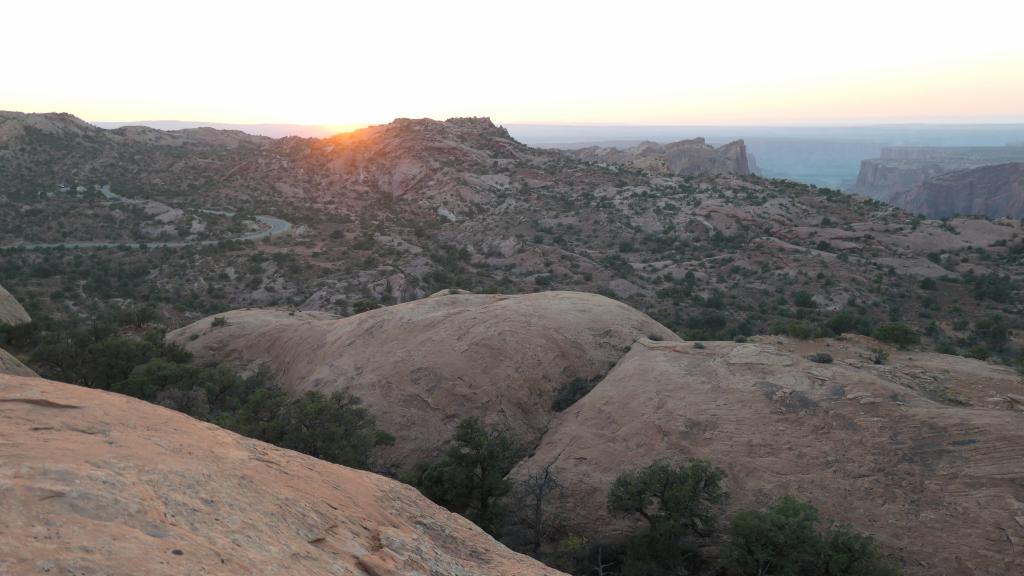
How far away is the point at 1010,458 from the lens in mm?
14250

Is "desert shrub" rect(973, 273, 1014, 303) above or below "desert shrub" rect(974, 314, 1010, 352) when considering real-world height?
above

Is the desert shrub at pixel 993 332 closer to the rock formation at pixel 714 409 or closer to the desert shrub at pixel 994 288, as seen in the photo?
the desert shrub at pixel 994 288

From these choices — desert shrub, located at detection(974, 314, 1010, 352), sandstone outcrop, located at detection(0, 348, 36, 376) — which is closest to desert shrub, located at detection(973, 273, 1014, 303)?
desert shrub, located at detection(974, 314, 1010, 352)

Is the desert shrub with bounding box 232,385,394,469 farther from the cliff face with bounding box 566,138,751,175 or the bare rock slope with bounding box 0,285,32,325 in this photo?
the cliff face with bounding box 566,138,751,175

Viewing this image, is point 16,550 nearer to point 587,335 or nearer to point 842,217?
point 587,335

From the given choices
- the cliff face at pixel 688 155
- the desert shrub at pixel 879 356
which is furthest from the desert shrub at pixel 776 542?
the cliff face at pixel 688 155

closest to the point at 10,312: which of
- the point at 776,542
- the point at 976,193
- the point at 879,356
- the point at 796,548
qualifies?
the point at 776,542

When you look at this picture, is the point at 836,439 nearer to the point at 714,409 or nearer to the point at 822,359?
the point at 714,409

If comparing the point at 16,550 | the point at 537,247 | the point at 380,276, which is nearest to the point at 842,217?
the point at 537,247

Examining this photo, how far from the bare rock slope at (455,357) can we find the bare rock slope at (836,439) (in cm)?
212

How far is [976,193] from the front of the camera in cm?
17050

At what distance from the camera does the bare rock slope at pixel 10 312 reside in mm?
28188

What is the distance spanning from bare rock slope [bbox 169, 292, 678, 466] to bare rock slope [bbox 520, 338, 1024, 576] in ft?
6.95

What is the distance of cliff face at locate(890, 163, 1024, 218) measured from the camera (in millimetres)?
159900
